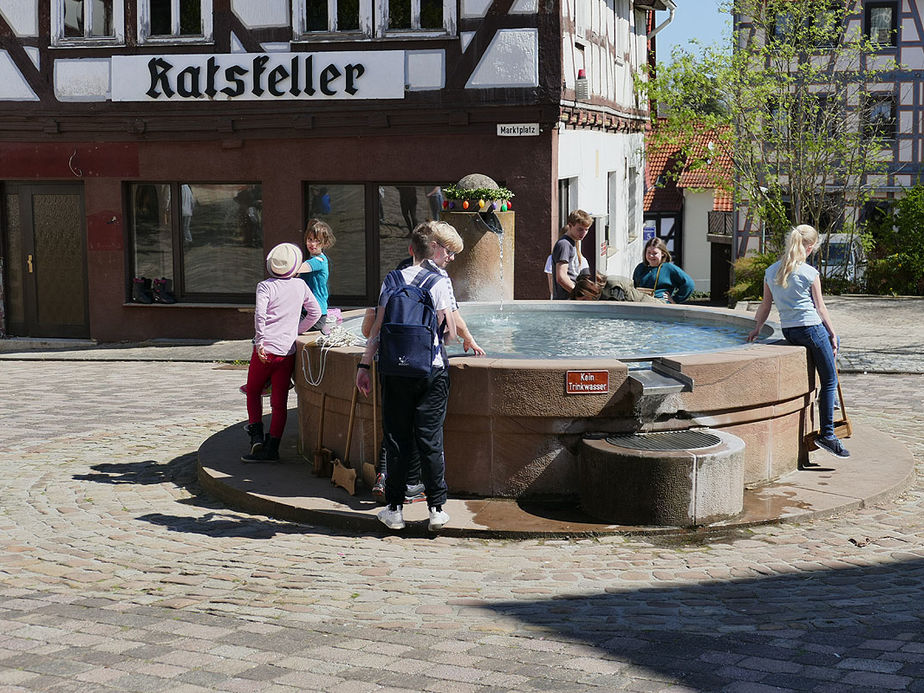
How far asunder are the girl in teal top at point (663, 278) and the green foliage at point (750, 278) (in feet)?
38.3

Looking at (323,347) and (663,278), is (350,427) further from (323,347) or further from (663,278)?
(663,278)

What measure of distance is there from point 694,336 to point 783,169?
20.1m

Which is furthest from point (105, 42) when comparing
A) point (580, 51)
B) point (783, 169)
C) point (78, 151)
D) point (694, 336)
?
point (783, 169)

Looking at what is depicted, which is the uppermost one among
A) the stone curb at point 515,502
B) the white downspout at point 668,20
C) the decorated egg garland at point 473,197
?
the white downspout at point 668,20

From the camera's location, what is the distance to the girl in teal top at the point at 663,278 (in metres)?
12.9

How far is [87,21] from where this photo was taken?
62.3ft

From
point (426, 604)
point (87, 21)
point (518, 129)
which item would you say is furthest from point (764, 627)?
point (87, 21)

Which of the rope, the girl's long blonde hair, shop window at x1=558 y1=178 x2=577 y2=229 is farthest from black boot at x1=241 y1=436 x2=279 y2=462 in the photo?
shop window at x1=558 y1=178 x2=577 y2=229

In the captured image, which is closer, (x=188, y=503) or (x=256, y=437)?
(x=188, y=503)

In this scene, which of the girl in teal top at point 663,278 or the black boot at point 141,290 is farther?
the black boot at point 141,290

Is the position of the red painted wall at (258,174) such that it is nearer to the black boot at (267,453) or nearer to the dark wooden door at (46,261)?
the dark wooden door at (46,261)

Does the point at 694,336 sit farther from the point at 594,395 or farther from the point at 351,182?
the point at 351,182

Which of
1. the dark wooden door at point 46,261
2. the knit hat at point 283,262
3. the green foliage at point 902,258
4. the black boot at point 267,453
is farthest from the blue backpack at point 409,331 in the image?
the green foliage at point 902,258

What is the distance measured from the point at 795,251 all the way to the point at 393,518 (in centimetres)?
364
